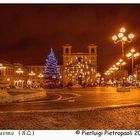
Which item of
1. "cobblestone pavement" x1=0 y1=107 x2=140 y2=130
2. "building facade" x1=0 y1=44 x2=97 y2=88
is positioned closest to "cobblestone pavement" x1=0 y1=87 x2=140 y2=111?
"cobblestone pavement" x1=0 y1=107 x2=140 y2=130

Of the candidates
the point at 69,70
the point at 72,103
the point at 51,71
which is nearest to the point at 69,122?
the point at 72,103

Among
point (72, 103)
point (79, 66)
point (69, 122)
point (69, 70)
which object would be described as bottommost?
point (69, 122)

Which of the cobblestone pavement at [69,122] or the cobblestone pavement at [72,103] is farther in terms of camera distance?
the cobblestone pavement at [72,103]

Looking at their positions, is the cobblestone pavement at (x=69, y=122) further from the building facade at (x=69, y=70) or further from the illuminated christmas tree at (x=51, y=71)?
the building facade at (x=69, y=70)

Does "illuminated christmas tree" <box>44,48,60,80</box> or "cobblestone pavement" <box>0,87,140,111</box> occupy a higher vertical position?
"illuminated christmas tree" <box>44,48,60,80</box>

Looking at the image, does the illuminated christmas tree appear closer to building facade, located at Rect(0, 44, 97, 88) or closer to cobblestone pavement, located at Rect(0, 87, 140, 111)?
cobblestone pavement, located at Rect(0, 87, 140, 111)

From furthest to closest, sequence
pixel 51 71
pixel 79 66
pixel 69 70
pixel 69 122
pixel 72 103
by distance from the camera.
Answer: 1. pixel 69 70
2. pixel 79 66
3. pixel 51 71
4. pixel 72 103
5. pixel 69 122

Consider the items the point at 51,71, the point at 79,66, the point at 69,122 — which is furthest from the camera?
the point at 79,66

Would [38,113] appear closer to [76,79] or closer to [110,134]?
[110,134]

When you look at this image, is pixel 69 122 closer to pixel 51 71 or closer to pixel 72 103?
pixel 72 103

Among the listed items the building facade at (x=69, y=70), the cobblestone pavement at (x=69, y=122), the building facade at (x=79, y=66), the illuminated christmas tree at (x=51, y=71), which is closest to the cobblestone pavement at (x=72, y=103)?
the cobblestone pavement at (x=69, y=122)

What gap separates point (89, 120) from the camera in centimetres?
1211

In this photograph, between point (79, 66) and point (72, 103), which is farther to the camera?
point (79, 66)

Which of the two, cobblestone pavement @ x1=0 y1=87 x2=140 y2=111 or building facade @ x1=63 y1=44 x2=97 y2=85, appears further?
building facade @ x1=63 y1=44 x2=97 y2=85
